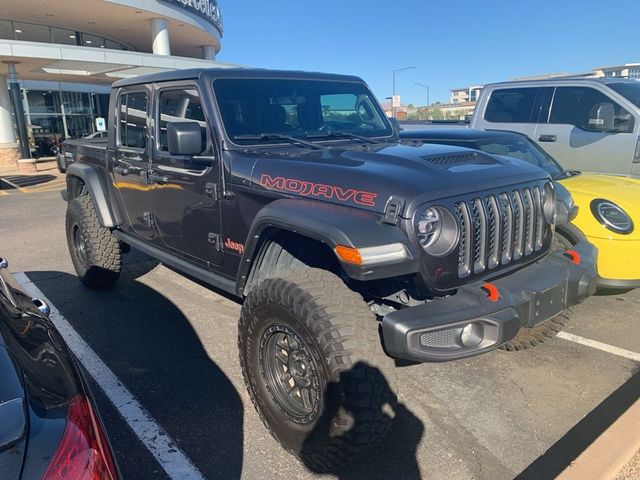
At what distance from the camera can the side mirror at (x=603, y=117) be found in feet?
21.6

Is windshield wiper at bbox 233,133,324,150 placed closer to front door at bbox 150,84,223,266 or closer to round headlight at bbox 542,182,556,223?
front door at bbox 150,84,223,266

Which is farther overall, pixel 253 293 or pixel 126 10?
pixel 126 10

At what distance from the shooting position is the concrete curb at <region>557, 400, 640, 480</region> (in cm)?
241

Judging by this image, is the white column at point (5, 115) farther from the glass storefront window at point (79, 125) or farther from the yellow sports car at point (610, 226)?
the yellow sports car at point (610, 226)

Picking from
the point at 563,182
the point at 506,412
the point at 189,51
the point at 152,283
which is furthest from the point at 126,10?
the point at 506,412

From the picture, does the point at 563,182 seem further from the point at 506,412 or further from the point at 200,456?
the point at 200,456

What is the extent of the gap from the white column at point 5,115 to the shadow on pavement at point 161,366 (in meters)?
17.2

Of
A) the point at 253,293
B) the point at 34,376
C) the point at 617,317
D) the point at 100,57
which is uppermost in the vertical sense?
the point at 100,57

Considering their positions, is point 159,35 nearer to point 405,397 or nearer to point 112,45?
point 112,45

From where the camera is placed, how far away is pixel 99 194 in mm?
4875

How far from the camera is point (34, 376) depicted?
1.52 meters

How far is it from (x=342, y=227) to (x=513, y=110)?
6.23 metres

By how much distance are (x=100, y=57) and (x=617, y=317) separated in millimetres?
19315

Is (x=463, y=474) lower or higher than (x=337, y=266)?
lower
